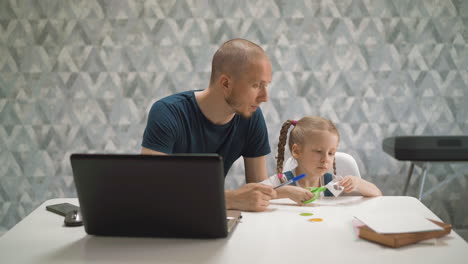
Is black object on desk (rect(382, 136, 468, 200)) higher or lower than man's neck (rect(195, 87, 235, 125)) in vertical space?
lower

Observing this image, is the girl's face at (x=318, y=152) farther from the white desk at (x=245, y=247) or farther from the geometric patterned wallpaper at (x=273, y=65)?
the geometric patterned wallpaper at (x=273, y=65)

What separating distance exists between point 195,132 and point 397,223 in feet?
3.16

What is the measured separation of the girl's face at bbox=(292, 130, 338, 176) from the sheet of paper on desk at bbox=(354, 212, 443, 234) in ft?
1.91

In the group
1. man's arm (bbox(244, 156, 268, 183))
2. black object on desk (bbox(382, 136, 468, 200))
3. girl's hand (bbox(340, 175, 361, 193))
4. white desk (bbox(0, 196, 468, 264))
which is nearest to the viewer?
white desk (bbox(0, 196, 468, 264))

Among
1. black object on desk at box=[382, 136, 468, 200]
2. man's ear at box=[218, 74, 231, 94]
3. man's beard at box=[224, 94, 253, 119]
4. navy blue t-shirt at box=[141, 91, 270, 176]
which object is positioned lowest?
black object on desk at box=[382, 136, 468, 200]

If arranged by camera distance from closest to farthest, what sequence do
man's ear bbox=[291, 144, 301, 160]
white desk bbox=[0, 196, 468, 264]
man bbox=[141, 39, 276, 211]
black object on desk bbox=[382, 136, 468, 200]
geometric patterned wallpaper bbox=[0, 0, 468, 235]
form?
1. white desk bbox=[0, 196, 468, 264]
2. man bbox=[141, 39, 276, 211]
3. man's ear bbox=[291, 144, 301, 160]
4. black object on desk bbox=[382, 136, 468, 200]
5. geometric patterned wallpaper bbox=[0, 0, 468, 235]

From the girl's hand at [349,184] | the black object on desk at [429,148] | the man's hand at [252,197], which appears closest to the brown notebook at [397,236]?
the man's hand at [252,197]

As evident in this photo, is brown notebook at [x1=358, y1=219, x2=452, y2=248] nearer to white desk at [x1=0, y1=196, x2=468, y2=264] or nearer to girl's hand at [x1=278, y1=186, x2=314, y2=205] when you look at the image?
white desk at [x1=0, y1=196, x2=468, y2=264]

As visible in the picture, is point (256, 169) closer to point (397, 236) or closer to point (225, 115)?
point (225, 115)

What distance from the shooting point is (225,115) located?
75.4 inches

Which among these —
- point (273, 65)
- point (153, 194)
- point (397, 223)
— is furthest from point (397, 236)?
point (273, 65)

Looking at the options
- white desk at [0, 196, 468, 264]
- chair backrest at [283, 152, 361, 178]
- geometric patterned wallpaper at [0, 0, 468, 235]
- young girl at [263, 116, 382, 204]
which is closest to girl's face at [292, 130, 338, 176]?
young girl at [263, 116, 382, 204]

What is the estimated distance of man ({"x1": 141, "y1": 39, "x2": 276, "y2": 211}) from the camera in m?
1.72

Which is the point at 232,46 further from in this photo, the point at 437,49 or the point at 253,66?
the point at 437,49
